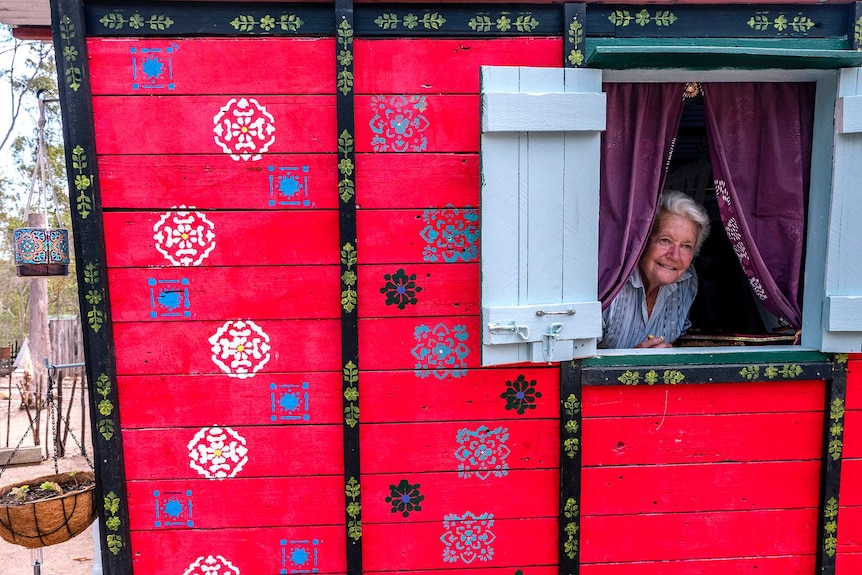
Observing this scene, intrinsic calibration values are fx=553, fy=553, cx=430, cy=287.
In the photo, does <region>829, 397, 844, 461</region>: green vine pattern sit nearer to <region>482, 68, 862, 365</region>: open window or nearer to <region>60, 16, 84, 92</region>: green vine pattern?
<region>482, 68, 862, 365</region>: open window

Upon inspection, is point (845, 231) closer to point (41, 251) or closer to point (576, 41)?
point (576, 41)

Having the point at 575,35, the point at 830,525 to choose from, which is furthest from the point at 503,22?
the point at 830,525

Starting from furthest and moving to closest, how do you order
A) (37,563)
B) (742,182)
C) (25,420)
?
(25,420) < (37,563) < (742,182)

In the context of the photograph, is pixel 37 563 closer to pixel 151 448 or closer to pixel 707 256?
pixel 151 448

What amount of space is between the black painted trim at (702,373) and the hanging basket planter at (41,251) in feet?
10.4

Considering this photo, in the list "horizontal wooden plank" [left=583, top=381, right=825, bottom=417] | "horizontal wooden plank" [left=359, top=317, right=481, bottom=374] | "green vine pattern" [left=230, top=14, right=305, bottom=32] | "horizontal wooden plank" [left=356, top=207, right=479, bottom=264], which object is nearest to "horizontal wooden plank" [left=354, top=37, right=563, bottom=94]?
"green vine pattern" [left=230, top=14, right=305, bottom=32]

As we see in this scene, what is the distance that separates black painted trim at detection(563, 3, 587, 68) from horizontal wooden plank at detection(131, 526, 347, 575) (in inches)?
96.1

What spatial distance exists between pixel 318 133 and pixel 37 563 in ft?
10.1

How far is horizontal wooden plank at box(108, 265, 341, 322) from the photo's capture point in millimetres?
2531

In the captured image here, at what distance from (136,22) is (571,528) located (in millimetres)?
3057

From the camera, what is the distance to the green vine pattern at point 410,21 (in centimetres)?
246

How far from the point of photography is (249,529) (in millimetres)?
2658

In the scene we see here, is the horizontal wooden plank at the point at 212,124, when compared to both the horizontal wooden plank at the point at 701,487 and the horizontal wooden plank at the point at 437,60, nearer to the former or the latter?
the horizontal wooden plank at the point at 437,60

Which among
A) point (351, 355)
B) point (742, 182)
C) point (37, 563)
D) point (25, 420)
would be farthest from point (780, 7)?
point (25, 420)
